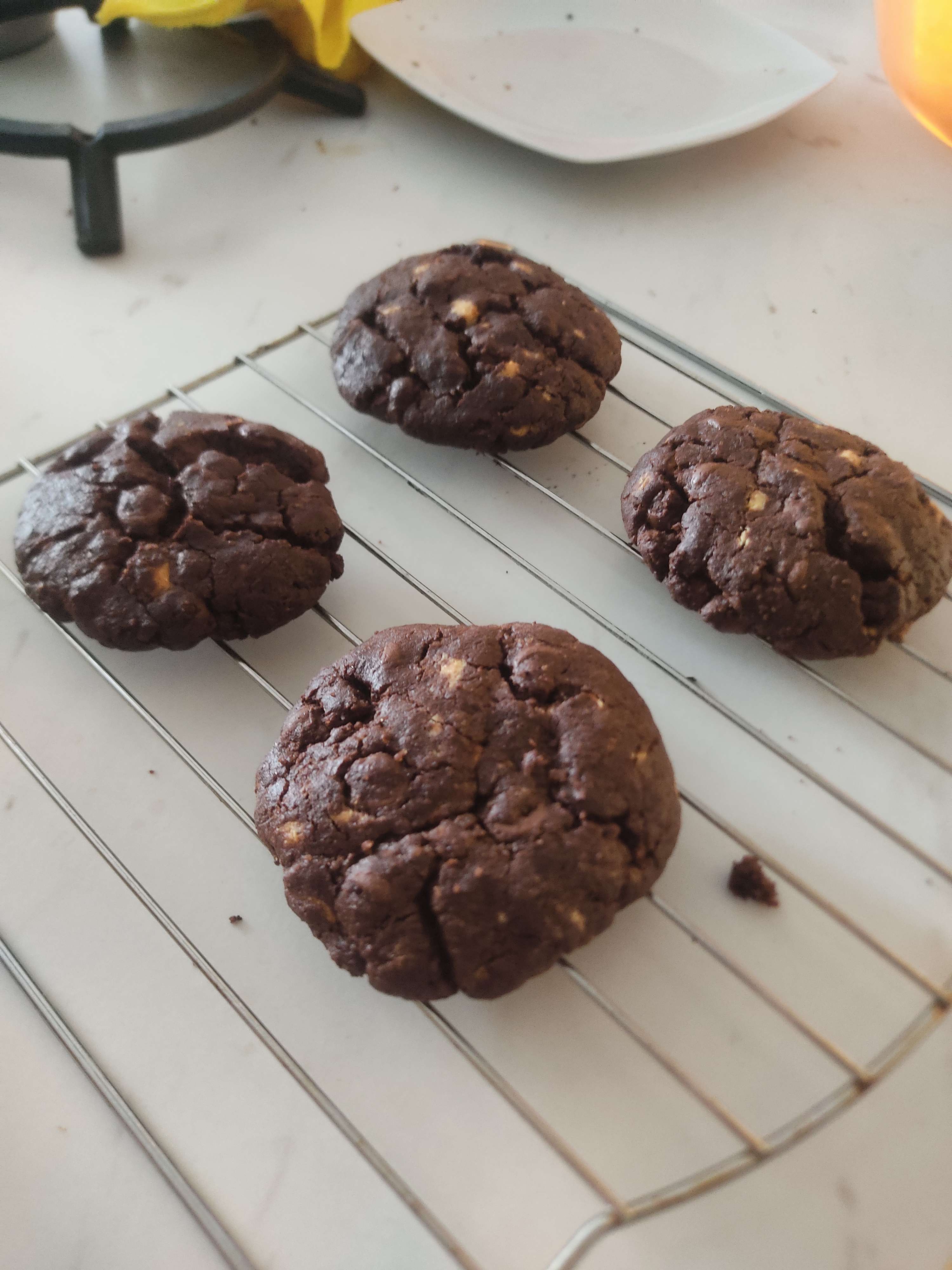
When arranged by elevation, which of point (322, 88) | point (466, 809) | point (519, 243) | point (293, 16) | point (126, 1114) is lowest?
point (126, 1114)

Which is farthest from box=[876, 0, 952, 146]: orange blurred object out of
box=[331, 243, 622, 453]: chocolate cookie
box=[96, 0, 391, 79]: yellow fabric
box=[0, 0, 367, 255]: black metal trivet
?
box=[0, 0, 367, 255]: black metal trivet

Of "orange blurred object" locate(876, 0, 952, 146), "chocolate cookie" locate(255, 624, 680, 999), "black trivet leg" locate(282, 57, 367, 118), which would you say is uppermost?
"orange blurred object" locate(876, 0, 952, 146)

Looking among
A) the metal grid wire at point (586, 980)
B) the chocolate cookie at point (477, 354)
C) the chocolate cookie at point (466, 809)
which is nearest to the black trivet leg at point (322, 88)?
the chocolate cookie at point (477, 354)

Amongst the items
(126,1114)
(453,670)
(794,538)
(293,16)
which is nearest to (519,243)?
(293,16)

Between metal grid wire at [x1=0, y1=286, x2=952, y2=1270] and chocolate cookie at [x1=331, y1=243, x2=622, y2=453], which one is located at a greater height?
chocolate cookie at [x1=331, y1=243, x2=622, y2=453]

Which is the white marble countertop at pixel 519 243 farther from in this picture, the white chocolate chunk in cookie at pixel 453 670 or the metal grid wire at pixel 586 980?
the white chocolate chunk in cookie at pixel 453 670

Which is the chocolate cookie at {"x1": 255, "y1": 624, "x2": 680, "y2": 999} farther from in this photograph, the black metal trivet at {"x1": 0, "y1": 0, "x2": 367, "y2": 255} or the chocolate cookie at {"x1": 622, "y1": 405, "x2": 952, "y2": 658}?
the black metal trivet at {"x1": 0, "y1": 0, "x2": 367, "y2": 255}

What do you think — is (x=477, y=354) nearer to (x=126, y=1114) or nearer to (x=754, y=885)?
(x=754, y=885)
